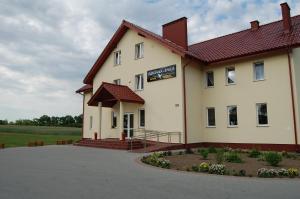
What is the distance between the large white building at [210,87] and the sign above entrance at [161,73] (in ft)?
0.23

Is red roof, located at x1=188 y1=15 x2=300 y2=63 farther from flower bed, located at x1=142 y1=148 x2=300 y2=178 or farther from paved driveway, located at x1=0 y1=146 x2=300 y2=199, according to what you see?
paved driveway, located at x1=0 y1=146 x2=300 y2=199

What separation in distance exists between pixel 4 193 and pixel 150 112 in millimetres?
14695

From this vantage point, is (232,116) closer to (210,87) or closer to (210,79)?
(210,87)

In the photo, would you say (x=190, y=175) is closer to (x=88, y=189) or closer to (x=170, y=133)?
(x=88, y=189)

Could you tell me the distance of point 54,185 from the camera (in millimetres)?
7375

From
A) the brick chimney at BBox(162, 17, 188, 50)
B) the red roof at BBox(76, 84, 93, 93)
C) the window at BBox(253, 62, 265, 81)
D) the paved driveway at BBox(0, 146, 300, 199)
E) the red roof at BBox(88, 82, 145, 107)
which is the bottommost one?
the paved driveway at BBox(0, 146, 300, 199)

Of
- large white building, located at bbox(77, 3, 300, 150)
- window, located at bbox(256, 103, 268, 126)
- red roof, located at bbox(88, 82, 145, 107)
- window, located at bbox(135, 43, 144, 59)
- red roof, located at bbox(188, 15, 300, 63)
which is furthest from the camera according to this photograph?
window, located at bbox(135, 43, 144, 59)

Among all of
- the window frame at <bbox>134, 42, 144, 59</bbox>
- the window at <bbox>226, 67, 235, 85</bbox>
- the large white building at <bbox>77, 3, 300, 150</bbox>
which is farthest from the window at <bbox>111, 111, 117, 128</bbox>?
the window at <bbox>226, 67, 235, 85</bbox>

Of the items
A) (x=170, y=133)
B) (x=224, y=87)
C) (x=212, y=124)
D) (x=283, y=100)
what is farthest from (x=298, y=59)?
(x=170, y=133)

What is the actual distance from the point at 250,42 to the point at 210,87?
13.0 ft

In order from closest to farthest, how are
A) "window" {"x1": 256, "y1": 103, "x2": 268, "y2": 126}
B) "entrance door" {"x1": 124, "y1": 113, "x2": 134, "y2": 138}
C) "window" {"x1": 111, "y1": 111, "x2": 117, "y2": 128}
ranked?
"window" {"x1": 256, "y1": 103, "x2": 268, "y2": 126}
"entrance door" {"x1": 124, "y1": 113, "x2": 134, "y2": 138}
"window" {"x1": 111, "y1": 111, "x2": 117, "y2": 128}

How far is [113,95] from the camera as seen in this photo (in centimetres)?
2016

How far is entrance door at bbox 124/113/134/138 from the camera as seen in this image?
21969 millimetres

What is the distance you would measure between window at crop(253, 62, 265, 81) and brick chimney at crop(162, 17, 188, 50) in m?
5.20
